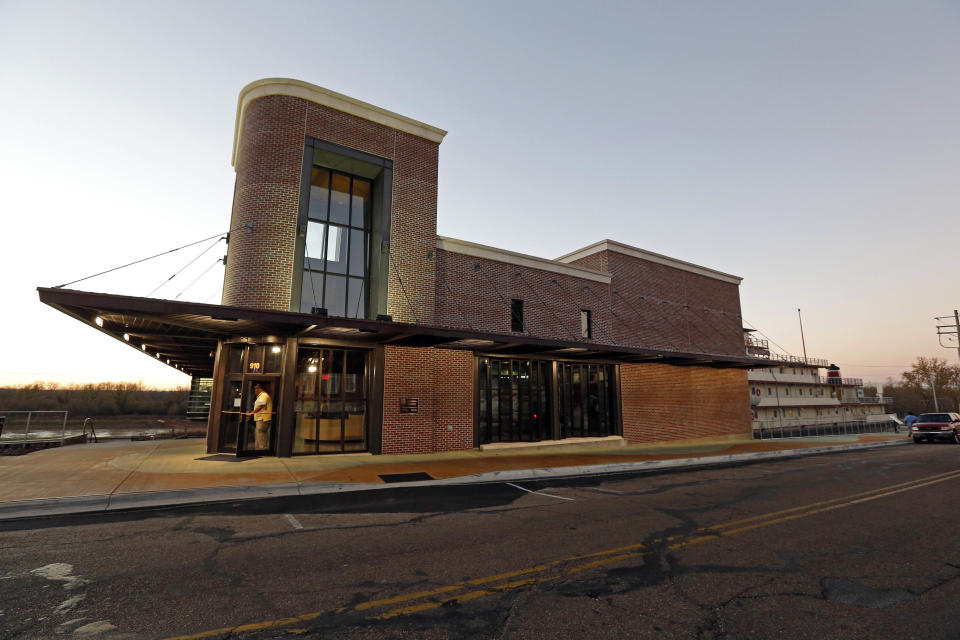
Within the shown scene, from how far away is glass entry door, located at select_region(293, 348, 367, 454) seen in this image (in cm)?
1439

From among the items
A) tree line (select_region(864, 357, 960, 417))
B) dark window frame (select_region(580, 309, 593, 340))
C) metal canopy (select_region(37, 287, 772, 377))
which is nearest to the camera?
metal canopy (select_region(37, 287, 772, 377))

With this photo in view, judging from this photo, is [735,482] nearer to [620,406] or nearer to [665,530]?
[665,530]

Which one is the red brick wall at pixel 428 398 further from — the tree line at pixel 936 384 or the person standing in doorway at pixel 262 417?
the tree line at pixel 936 384

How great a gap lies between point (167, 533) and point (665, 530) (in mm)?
7396

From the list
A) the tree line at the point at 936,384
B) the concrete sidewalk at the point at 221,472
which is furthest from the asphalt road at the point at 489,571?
the tree line at the point at 936,384

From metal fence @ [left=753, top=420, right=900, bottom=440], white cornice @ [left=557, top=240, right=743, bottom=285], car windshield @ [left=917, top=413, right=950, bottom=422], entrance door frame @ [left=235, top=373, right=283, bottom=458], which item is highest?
white cornice @ [left=557, top=240, right=743, bottom=285]

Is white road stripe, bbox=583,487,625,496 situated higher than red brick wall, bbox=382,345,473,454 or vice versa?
red brick wall, bbox=382,345,473,454

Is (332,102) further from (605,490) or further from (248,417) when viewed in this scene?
(605,490)

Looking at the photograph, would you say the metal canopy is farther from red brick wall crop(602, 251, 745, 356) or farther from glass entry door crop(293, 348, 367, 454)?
red brick wall crop(602, 251, 745, 356)

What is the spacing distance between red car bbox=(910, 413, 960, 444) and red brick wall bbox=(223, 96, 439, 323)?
30.7 metres

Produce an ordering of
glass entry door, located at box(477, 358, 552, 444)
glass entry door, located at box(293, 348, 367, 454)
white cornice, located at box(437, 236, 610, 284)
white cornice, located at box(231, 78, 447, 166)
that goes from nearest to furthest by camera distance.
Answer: glass entry door, located at box(293, 348, 367, 454) → white cornice, located at box(231, 78, 447, 166) → glass entry door, located at box(477, 358, 552, 444) → white cornice, located at box(437, 236, 610, 284)

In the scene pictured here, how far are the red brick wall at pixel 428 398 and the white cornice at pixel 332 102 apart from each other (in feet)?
30.0

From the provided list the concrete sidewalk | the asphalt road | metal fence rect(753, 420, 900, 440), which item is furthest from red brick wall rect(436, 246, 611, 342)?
metal fence rect(753, 420, 900, 440)

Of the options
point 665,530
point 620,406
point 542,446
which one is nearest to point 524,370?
point 542,446
